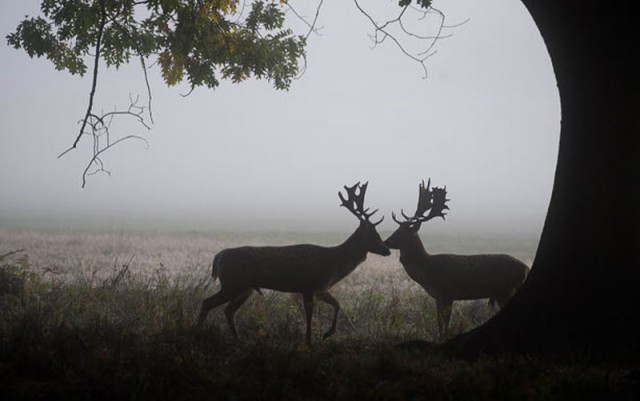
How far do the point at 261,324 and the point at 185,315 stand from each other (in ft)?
3.73

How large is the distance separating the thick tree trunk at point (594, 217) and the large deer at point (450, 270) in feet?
9.75

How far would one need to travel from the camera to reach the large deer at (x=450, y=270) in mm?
9531

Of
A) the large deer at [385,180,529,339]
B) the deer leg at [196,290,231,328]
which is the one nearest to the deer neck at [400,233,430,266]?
the large deer at [385,180,529,339]

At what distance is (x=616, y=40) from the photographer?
6219 mm

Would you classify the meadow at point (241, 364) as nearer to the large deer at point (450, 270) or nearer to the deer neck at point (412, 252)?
the large deer at point (450, 270)

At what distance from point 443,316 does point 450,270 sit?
0.83m

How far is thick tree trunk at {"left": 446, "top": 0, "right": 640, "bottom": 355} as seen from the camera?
611cm

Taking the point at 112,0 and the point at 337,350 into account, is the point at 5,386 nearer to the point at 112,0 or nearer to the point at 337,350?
the point at 337,350

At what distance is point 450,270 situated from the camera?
9688mm

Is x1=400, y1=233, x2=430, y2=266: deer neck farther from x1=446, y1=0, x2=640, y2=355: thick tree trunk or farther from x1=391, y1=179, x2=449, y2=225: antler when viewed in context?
x1=446, y1=0, x2=640, y2=355: thick tree trunk

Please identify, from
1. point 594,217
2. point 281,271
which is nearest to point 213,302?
point 281,271

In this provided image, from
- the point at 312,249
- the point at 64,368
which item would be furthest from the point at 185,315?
the point at 64,368

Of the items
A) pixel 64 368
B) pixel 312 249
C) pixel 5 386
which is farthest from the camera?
pixel 312 249

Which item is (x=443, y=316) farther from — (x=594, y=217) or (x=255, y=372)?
(x=255, y=372)
